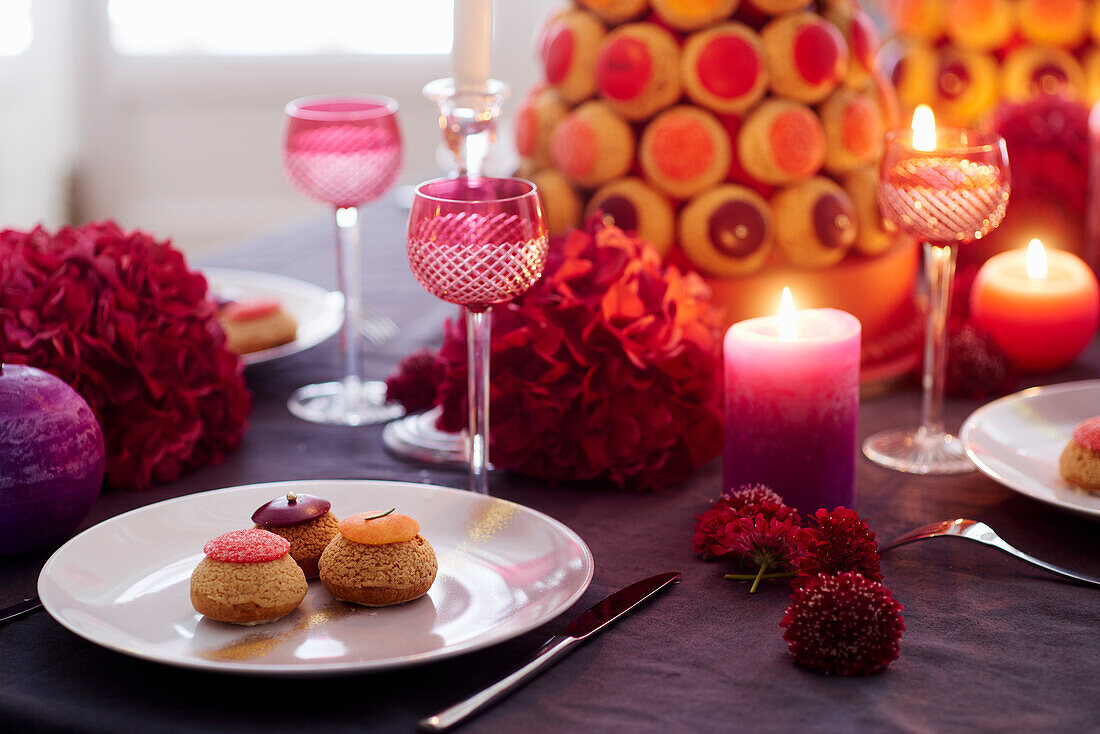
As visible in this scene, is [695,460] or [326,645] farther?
[695,460]

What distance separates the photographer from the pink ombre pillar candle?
93 centimetres

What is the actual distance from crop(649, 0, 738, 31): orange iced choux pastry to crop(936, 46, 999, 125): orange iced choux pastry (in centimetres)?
64

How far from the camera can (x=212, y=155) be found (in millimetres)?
4168

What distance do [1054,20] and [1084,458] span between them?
0.94 meters

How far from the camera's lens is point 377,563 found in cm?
76

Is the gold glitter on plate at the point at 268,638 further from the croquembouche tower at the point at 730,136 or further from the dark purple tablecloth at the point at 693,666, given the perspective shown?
the croquembouche tower at the point at 730,136

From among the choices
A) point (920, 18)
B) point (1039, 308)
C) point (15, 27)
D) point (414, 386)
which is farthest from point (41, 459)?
point (15, 27)

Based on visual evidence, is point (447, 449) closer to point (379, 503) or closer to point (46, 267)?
point (379, 503)

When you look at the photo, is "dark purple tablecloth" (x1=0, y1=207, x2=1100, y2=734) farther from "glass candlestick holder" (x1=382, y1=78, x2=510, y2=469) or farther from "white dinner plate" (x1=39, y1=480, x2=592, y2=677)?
"glass candlestick holder" (x1=382, y1=78, x2=510, y2=469)

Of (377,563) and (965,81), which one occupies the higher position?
(965,81)

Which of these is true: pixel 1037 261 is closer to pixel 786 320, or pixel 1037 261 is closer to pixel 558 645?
pixel 786 320

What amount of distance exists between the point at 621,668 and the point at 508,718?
3.4 inches

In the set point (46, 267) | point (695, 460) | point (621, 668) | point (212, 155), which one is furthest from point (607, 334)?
point (212, 155)

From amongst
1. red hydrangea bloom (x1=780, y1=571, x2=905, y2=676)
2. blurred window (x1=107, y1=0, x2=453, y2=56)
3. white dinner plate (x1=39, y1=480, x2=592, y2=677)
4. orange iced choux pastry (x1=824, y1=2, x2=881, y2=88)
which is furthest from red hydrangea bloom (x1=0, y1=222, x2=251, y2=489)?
blurred window (x1=107, y1=0, x2=453, y2=56)
